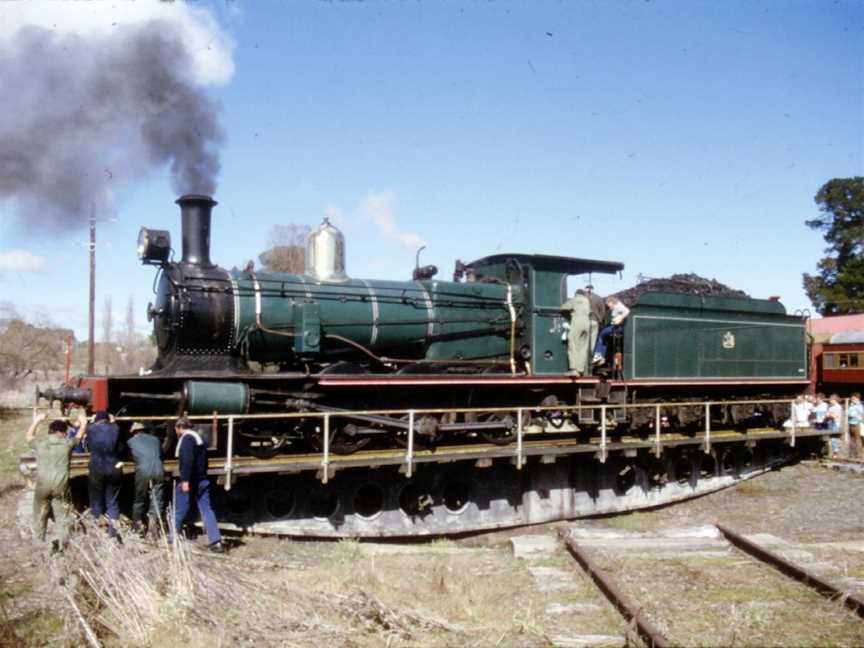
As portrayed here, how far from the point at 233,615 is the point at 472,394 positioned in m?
7.21

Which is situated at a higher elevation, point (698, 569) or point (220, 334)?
point (220, 334)

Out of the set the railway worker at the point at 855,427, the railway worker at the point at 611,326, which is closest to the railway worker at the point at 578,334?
the railway worker at the point at 611,326

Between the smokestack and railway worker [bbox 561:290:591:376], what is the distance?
21.4 feet

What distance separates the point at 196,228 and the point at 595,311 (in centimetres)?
738

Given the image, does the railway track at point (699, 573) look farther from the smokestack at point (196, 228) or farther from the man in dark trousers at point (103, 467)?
the smokestack at point (196, 228)

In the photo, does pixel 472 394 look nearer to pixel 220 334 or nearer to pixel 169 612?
pixel 220 334

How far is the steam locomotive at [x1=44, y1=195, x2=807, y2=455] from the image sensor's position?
1105cm

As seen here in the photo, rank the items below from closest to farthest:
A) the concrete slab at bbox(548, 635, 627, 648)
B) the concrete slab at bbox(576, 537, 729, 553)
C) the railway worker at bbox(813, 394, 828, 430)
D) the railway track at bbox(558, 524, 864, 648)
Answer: the concrete slab at bbox(548, 635, 627, 648)
the railway track at bbox(558, 524, 864, 648)
the concrete slab at bbox(576, 537, 729, 553)
the railway worker at bbox(813, 394, 828, 430)

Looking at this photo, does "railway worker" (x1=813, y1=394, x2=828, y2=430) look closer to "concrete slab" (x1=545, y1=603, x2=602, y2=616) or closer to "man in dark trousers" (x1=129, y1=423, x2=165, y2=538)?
"concrete slab" (x1=545, y1=603, x2=602, y2=616)

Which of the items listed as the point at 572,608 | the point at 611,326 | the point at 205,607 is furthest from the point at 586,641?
the point at 611,326

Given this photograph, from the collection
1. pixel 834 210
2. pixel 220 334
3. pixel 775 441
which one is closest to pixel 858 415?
pixel 775 441

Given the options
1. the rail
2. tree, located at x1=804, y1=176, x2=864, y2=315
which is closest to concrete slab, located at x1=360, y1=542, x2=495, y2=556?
the rail

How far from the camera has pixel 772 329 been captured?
18.4 m

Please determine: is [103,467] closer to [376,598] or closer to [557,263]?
[376,598]
